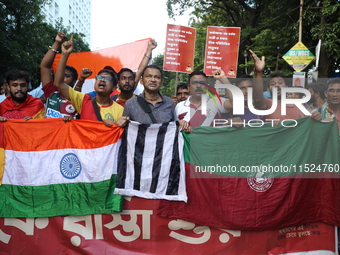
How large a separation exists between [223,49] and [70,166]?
6.15 metres

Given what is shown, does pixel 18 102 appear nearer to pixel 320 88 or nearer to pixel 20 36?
pixel 320 88

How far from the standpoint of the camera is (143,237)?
427 centimetres

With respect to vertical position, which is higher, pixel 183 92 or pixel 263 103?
pixel 183 92

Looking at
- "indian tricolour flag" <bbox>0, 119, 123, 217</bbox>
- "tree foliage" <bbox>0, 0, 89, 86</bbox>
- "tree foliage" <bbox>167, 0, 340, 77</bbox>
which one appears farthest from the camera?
"tree foliage" <bbox>0, 0, 89, 86</bbox>

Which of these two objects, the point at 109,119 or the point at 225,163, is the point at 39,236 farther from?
the point at 225,163

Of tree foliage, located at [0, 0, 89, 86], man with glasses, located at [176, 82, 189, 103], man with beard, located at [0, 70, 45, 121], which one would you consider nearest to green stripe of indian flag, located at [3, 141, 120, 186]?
man with beard, located at [0, 70, 45, 121]

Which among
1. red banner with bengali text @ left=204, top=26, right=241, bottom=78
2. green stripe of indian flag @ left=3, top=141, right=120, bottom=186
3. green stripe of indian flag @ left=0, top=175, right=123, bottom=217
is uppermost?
red banner with bengali text @ left=204, top=26, right=241, bottom=78

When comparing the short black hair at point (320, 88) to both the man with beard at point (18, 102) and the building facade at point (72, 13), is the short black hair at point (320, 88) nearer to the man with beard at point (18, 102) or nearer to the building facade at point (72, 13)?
the man with beard at point (18, 102)

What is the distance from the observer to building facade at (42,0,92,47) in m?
53.5

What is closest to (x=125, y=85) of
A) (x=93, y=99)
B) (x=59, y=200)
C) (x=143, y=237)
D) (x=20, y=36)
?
(x=93, y=99)

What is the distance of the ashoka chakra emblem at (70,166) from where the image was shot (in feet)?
14.6

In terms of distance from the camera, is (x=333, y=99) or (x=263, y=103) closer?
(x=263, y=103)

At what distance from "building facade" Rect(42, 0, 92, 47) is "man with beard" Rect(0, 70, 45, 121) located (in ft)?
148

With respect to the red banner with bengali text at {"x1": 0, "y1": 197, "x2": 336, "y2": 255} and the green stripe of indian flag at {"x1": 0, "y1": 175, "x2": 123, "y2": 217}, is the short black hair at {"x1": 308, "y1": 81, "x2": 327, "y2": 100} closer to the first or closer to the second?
the red banner with bengali text at {"x1": 0, "y1": 197, "x2": 336, "y2": 255}
